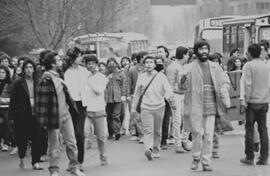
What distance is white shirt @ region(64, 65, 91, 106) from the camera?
36.4 ft

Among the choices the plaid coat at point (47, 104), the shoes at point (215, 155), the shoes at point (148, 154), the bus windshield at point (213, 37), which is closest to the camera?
the plaid coat at point (47, 104)

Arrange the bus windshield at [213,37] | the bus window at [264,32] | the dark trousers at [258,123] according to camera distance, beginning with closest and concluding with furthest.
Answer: the dark trousers at [258,123]
the bus window at [264,32]
the bus windshield at [213,37]

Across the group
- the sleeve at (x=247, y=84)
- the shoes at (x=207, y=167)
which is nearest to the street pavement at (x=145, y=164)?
the shoes at (x=207, y=167)

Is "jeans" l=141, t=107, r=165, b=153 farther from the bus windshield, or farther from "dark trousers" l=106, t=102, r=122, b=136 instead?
the bus windshield

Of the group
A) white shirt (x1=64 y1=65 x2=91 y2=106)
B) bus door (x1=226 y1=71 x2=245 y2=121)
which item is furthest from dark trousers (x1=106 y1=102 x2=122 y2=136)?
white shirt (x1=64 y1=65 x2=91 y2=106)

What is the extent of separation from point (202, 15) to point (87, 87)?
290ft

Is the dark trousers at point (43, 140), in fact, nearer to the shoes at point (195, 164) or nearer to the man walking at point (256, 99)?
the shoes at point (195, 164)

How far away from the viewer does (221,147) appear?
45.2 feet

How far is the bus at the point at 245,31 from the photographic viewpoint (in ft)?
91.8

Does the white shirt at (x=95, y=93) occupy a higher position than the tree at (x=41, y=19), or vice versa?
the tree at (x=41, y=19)

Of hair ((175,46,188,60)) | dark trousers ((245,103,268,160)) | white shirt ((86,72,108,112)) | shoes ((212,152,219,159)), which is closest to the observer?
dark trousers ((245,103,268,160))

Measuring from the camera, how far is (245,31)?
2991 centimetres

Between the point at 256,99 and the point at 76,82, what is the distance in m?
2.82

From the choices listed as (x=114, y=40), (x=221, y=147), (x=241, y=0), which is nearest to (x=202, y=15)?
(x=241, y=0)
